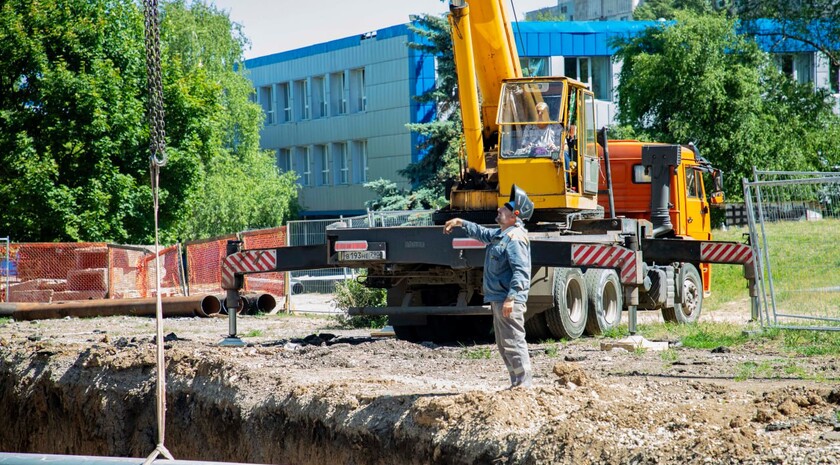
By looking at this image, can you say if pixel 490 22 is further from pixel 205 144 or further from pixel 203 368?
pixel 205 144

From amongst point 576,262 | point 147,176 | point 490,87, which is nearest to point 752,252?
point 576,262

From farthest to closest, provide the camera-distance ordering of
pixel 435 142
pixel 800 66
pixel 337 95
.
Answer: pixel 337 95, pixel 800 66, pixel 435 142

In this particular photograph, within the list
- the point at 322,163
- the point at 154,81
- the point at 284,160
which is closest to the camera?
the point at 154,81

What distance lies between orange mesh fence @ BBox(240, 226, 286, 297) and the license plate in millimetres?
12523

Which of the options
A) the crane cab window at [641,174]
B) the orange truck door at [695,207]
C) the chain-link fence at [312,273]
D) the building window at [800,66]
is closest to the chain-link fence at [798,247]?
the crane cab window at [641,174]

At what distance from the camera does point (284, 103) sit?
5538cm

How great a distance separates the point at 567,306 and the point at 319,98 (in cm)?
3986

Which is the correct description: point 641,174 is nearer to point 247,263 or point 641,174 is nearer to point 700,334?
point 700,334

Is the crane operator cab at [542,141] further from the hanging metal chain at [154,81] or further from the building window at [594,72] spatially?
the building window at [594,72]

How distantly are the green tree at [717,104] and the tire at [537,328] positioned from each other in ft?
72.3

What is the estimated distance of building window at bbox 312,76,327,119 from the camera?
52219 mm

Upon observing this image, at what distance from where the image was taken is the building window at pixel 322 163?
174 feet

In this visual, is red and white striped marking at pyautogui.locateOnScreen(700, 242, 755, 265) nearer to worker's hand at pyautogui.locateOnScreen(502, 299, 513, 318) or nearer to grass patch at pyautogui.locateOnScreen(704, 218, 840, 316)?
grass patch at pyautogui.locateOnScreen(704, 218, 840, 316)

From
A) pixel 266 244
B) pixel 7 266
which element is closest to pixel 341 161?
pixel 266 244
